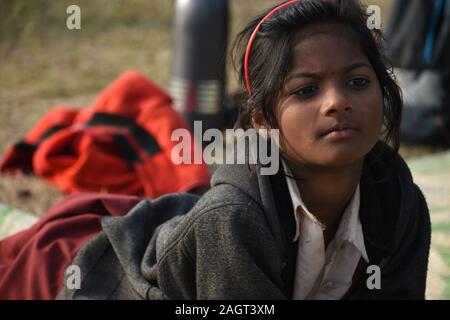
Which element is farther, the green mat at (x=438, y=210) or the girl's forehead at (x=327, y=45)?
the green mat at (x=438, y=210)

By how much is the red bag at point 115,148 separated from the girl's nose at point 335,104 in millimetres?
1617

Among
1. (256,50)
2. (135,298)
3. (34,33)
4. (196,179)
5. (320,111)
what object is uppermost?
(34,33)

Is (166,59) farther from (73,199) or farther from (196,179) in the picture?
(73,199)

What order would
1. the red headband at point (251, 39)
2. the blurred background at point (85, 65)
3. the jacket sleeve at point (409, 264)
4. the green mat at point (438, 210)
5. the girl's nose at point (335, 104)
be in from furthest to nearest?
the blurred background at point (85, 65) < the green mat at point (438, 210) < the jacket sleeve at point (409, 264) < the red headband at point (251, 39) < the girl's nose at point (335, 104)

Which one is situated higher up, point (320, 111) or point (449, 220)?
point (320, 111)

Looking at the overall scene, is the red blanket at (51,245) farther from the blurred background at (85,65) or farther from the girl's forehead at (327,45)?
the girl's forehead at (327,45)

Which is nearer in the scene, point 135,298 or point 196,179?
point 135,298

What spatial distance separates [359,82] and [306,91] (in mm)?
132

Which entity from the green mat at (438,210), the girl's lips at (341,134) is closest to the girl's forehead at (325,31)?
the girl's lips at (341,134)

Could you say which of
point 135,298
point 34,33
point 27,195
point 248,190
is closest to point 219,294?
point 248,190

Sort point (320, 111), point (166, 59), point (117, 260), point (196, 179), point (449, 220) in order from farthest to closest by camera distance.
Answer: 1. point (166, 59)
2. point (196, 179)
3. point (449, 220)
4. point (117, 260)
5. point (320, 111)

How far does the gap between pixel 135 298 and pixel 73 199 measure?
587 mm

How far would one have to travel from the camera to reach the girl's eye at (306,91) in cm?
180

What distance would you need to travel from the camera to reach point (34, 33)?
6578 millimetres
